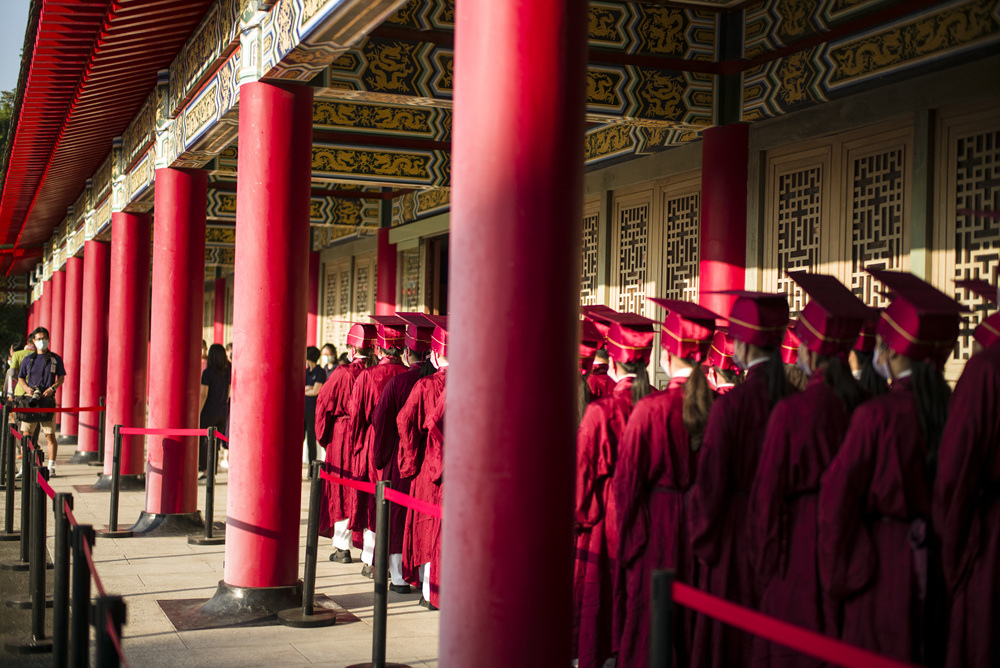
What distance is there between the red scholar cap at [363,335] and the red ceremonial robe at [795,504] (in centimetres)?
454

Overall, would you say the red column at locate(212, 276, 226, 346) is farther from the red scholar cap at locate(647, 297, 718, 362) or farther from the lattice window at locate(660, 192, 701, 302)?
the red scholar cap at locate(647, 297, 718, 362)

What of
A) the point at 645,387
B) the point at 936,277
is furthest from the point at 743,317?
the point at 936,277

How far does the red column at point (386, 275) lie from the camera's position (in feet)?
47.8

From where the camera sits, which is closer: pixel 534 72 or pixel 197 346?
pixel 534 72

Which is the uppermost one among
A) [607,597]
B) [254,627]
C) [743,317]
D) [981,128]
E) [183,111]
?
[183,111]

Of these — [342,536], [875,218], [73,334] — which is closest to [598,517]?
[875,218]

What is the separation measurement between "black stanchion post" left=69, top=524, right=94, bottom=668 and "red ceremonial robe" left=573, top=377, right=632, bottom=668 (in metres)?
2.10

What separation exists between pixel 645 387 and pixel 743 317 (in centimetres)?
70

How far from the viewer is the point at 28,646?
5.81 metres

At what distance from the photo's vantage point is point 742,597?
4.33m

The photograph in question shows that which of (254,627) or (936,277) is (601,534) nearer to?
(254,627)

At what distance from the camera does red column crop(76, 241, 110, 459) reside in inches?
599

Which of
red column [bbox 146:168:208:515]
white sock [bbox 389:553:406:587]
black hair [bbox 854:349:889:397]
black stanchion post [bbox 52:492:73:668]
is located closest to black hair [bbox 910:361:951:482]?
black hair [bbox 854:349:889:397]

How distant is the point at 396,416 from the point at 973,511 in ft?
14.2
